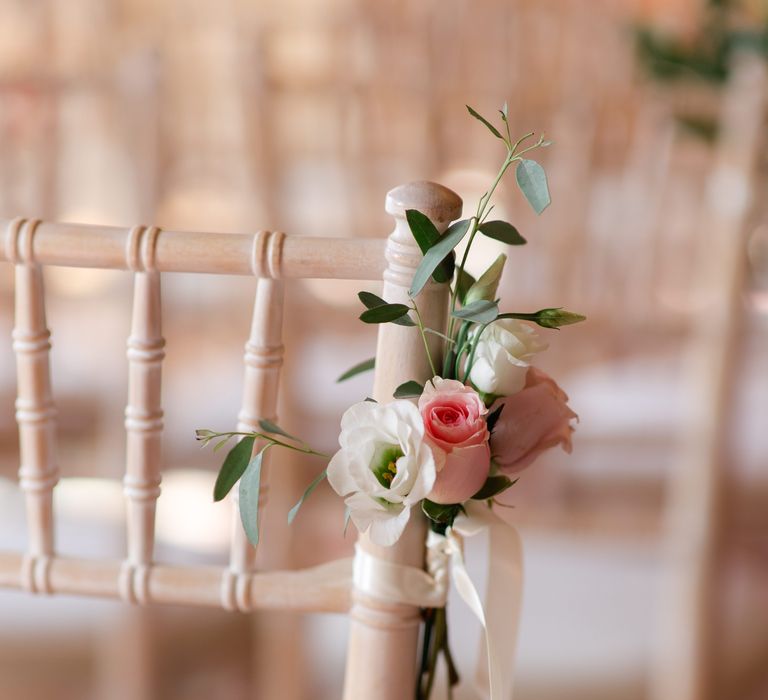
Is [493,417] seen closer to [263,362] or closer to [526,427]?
[526,427]

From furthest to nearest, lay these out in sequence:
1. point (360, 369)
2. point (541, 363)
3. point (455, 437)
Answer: point (541, 363) < point (360, 369) < point (455, 437)

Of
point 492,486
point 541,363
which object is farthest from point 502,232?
point 541,363

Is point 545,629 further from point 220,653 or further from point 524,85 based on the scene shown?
point 524,85

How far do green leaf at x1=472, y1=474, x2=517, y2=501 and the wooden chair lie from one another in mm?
65

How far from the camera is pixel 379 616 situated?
0.59 meters

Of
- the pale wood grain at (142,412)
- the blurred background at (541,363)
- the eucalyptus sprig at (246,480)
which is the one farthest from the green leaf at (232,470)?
the blurred background at (541,363)

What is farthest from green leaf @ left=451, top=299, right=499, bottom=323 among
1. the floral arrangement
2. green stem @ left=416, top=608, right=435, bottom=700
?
green stem @ left=416, top=608, right=435, bottom=700

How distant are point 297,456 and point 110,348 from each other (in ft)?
1.33

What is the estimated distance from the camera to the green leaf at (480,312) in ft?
1.60

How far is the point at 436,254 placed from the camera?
0.50 meters

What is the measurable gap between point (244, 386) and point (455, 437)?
0.17m

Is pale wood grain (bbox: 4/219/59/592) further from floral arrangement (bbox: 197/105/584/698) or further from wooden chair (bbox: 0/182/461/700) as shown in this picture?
floral arrangement (bbox: 197/105/584/698)

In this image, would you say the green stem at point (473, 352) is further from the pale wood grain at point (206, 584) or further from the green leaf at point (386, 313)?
the pale wood grain at point (206, 584)

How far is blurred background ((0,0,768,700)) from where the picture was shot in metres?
1.36
